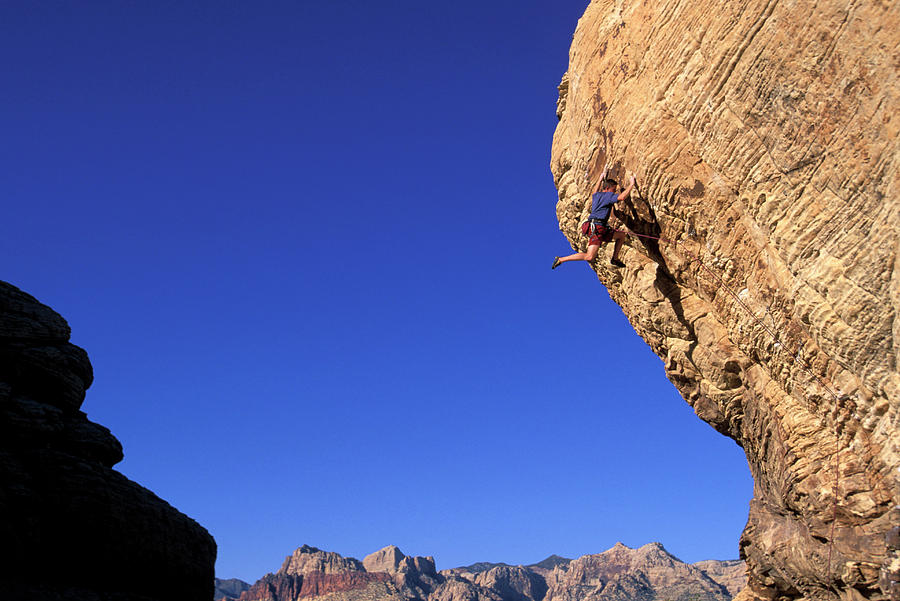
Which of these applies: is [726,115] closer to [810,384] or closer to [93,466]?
[810,384]

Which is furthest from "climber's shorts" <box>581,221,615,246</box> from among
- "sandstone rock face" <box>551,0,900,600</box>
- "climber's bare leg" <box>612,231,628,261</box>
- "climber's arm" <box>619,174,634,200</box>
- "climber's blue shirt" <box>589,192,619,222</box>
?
"climber's arm" <box>619,174,634,200</box>

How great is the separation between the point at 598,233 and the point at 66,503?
14.1 meters

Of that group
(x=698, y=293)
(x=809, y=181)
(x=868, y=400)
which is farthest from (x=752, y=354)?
(x=809, y=181)

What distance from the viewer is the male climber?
14.6 m

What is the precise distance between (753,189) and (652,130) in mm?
2516

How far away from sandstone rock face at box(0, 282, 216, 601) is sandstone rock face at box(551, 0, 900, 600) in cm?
1425

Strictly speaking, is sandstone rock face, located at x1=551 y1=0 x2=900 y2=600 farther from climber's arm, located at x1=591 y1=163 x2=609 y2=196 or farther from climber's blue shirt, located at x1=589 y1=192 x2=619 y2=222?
climber's blue shirt, located at x1=589 y1=192 x2=619 y2=222

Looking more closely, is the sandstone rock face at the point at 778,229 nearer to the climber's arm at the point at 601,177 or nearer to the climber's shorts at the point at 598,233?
the climber's arm at the point at 601,177

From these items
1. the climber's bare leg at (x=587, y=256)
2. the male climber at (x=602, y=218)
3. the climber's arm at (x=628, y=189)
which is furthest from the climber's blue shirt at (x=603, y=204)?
the climber's bare leg at (x=587, y=256)

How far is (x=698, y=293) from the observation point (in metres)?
15.6

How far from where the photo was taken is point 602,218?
1486 centimetres

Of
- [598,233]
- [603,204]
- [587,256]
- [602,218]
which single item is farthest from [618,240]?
[603,204]

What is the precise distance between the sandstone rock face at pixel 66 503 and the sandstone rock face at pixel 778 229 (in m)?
14.3

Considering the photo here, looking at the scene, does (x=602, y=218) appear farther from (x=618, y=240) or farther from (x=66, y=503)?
(x=66, y=503)
